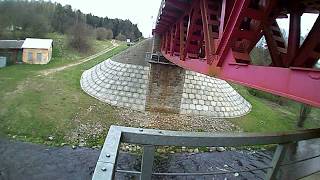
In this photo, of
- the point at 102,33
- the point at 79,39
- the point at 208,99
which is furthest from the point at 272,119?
the point at 102,33


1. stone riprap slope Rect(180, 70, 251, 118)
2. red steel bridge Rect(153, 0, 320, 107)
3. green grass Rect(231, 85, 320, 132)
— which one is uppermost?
red steel bridge Rect(153, 0, 320, 107)

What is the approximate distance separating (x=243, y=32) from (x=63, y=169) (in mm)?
14534

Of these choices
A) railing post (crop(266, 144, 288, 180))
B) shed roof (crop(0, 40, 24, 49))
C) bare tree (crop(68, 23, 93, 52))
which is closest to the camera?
railing post (crop(266, 144, 288, 180))

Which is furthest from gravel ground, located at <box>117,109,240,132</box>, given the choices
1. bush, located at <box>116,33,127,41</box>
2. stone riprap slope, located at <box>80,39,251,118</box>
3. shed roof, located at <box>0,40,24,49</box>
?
bush, located at <box>116,33,127,41</box>

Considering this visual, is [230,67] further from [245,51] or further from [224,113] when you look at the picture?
[224,113]

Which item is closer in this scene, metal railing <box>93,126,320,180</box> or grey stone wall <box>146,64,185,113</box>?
metal railing <box>93,126,320,180</box>

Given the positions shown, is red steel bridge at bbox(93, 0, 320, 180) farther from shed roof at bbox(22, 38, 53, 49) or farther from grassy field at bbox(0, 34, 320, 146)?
shed roof at bbox(22, 38, 53, 49)

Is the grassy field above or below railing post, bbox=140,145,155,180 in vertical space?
below

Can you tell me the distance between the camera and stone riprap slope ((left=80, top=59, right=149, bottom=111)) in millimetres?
27500

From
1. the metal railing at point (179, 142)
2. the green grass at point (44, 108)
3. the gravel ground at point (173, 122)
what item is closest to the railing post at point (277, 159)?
the metal railing at point (179, 142)

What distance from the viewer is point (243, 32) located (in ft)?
16.9

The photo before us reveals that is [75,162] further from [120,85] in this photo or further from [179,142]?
[179,142]

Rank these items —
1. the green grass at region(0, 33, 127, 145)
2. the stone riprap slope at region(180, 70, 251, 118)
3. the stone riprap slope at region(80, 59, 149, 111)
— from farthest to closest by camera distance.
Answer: the stone riprap slope at region(80, 59, 149, 111) → the stone riprap slope at region(180, 70, 251, 118) → the green grass at region(0, 33, 127, 145)

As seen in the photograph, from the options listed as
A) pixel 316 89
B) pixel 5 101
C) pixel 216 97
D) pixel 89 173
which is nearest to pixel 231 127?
pixel 216 97
